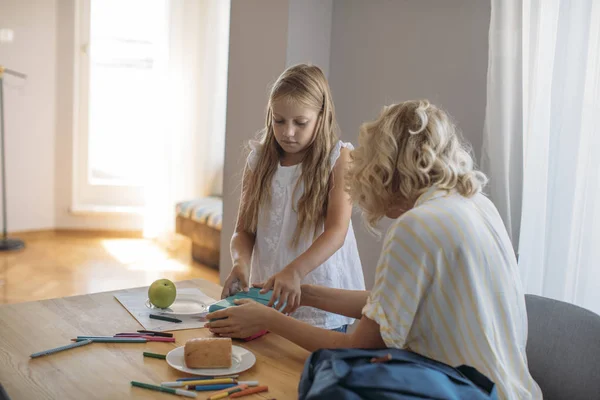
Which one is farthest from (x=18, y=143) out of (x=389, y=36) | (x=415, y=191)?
(x=415, y=191)

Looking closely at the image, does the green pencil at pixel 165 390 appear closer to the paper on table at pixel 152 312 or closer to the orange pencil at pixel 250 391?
the orange pencil at pixel 250 391

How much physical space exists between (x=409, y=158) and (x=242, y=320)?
0.51 meters

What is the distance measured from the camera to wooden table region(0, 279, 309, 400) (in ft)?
4.01

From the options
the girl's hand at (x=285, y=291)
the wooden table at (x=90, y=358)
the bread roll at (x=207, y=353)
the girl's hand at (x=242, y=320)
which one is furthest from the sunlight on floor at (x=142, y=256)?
the bread roll at (x=207, y=353)

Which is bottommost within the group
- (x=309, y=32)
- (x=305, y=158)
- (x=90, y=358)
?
(x=90, y=358)

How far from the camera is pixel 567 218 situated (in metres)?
2.18

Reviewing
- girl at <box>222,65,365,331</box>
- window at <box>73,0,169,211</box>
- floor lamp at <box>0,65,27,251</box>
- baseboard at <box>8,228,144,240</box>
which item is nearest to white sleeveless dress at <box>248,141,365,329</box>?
girl at <box>222,65,365,331</box>

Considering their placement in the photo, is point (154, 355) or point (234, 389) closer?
point (234, 389)

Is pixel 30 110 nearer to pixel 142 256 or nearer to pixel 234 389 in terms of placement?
pixel 142 256

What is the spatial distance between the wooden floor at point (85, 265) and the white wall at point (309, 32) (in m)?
1.89

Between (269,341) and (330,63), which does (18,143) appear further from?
(269,341)

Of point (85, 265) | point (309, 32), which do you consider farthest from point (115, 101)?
point (309, 32)

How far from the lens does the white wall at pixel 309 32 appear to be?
292 cm

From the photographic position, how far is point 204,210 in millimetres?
4715
